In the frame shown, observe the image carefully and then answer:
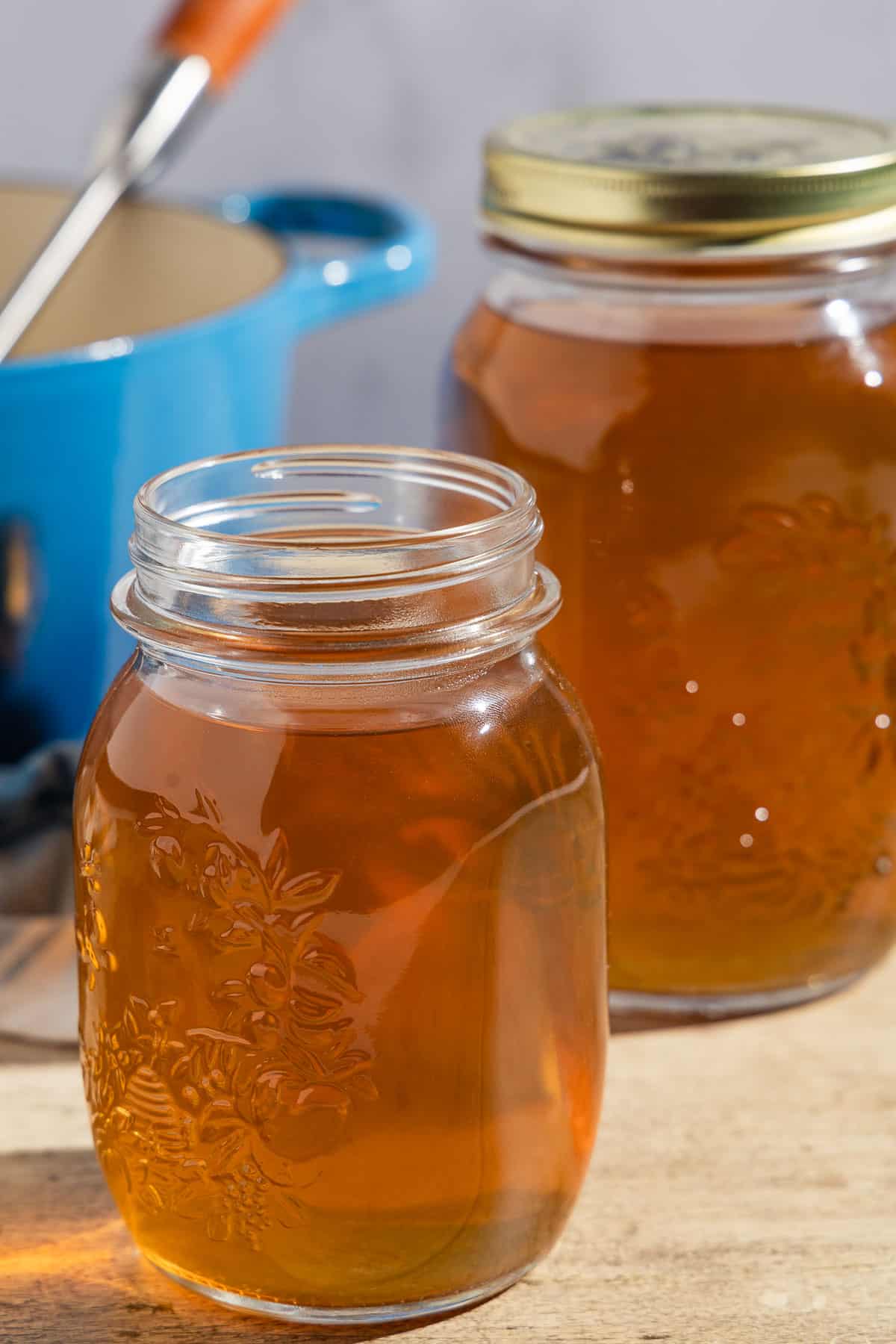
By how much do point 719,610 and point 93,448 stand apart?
13.2 inches

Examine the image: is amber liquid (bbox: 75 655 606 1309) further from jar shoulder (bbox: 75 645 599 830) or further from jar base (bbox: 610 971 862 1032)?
jar base (bbox: 610 971 862 1032)

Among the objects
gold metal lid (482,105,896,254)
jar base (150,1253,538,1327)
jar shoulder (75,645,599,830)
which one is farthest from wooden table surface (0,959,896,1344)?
gold metal lid (482,105,896,254)

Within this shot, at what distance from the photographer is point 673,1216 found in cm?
63

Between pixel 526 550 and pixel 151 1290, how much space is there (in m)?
0.28

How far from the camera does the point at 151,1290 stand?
587 millimetres

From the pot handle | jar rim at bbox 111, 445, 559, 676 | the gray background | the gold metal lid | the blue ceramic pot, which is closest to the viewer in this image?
jar rim at bbox 111, 445, 559, 676

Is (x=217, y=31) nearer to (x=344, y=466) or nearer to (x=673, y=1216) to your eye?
(x=344, y=466)

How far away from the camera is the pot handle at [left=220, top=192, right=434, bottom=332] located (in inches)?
38.1

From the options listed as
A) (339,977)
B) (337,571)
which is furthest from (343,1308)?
(337,571)

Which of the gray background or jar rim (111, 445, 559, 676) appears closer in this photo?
jar rim (111, 445, 559, 676)

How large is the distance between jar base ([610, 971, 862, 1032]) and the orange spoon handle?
587mm

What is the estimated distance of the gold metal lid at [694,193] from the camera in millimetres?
674

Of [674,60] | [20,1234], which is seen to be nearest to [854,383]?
[20,1234]

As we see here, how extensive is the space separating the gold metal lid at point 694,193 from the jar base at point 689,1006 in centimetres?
32
